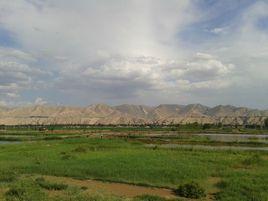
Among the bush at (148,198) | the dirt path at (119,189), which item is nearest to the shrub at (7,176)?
the dirt path at (119,189)

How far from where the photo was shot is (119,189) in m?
22.6

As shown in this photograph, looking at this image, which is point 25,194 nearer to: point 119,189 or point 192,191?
point 119,189

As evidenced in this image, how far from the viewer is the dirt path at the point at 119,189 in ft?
69.7

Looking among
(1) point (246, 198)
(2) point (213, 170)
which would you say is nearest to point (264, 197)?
(1) point (246, 198)

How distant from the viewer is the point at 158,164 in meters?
32.0

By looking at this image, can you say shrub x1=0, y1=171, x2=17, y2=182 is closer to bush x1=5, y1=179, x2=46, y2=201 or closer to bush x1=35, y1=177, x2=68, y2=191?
bush x1=35, y1=177, x2=68, y2=191

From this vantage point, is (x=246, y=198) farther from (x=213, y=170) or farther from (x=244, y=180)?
(x=213, y=170)

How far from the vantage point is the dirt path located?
69.7 feet

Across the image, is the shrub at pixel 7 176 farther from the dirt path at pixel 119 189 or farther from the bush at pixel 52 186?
the bush at pixel 52 186

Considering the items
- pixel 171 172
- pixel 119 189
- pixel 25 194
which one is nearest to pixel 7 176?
pixel 25 194

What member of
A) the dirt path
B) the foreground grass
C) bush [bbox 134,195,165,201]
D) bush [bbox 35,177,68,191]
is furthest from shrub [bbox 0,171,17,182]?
bush [bbox 134,195,165,201]

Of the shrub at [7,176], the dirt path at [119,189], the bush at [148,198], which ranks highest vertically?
the shrub at [7,176]

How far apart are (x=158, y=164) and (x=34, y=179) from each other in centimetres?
1111

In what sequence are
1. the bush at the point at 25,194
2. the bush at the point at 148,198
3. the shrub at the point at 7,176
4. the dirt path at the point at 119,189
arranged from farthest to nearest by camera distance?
the shrub at the point at 7,176, the dirt path at the point at 119,189, the bush at the point at 148,198, the bush at the point at 25,194
